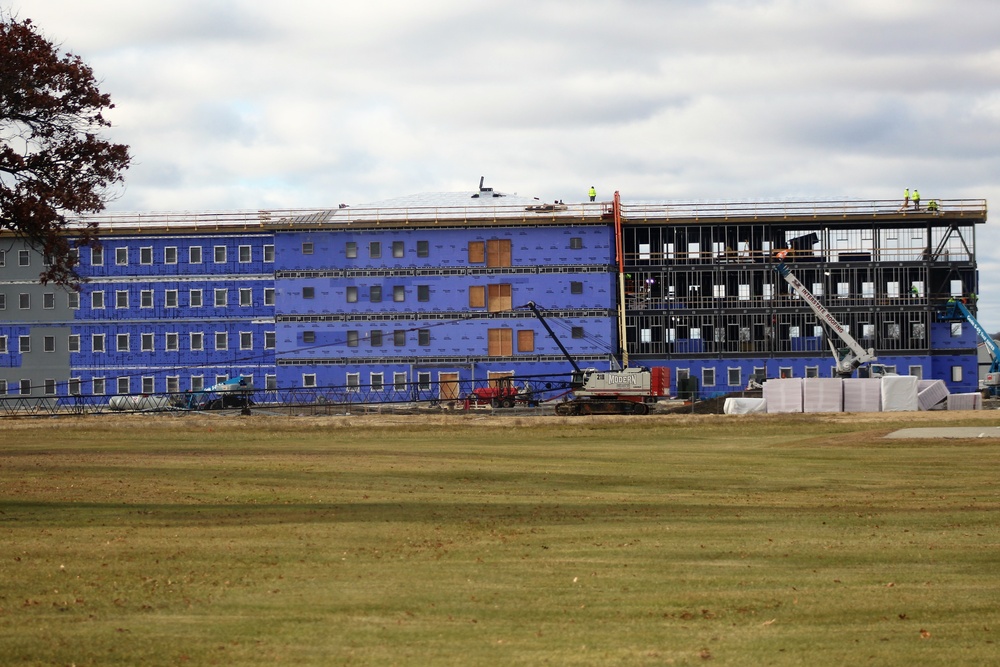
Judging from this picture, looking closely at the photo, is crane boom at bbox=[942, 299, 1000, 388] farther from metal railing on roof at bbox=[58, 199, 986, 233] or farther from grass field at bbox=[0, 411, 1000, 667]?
grass field at bbox=[0, 411, 1000, 667]

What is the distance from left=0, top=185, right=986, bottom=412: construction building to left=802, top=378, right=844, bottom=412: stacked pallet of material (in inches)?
953

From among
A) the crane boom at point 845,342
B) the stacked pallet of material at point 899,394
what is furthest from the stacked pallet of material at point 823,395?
the crane boom at point 845,342

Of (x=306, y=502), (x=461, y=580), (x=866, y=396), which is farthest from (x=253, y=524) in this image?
(x=866, y=396)

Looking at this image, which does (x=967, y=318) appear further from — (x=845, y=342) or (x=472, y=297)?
(x=472, y=297)

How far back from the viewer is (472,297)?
92438 mm

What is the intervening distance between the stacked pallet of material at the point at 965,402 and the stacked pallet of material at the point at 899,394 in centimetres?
660

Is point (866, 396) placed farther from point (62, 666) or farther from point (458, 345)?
point (62, 666)

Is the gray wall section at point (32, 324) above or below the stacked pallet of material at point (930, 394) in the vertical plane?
above

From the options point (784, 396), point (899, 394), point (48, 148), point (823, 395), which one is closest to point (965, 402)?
point (899, 394)

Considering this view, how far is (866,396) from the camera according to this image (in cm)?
6831

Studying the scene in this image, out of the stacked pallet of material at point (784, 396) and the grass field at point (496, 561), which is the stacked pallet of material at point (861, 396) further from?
the grass field at point (496, 561)

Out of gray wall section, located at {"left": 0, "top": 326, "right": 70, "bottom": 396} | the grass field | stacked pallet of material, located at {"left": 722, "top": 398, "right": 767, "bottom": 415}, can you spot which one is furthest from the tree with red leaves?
gray wall section, located at {"left": 0, "top": 326, "right": 70, "bottom": 396}

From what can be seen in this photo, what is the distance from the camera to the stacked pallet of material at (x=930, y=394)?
229 ft

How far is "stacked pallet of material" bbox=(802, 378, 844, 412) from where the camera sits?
68.2 meters
